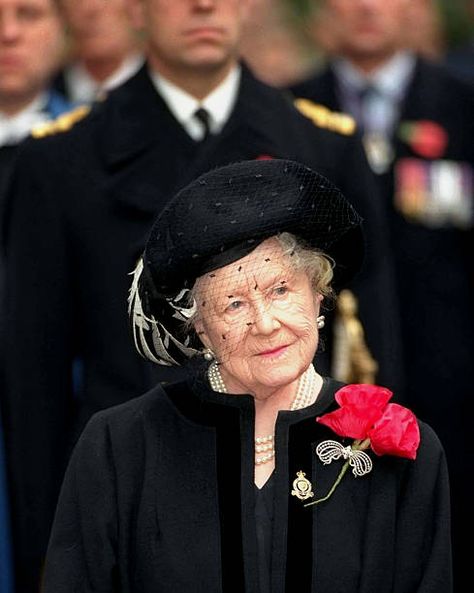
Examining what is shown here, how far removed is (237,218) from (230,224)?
0.02 metres

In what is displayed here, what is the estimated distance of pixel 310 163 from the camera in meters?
5.79

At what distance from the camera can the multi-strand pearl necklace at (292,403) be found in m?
4.31

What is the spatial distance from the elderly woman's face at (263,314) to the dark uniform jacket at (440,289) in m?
2.94

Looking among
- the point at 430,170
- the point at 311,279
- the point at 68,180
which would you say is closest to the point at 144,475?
the point at 311,279

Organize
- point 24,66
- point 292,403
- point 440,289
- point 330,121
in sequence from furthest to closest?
1. point 440,289
2. point 24,66
3. point 330,121
4. point 292,403

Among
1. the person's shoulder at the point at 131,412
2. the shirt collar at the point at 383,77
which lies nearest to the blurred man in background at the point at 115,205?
the person's shoulder at the point at 131,412

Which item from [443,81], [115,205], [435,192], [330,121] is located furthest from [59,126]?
[443,81]

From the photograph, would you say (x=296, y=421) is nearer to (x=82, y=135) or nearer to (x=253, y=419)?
(x=253, y=419)

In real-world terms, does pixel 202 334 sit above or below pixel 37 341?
above

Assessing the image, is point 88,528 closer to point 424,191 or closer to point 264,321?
point 264,321

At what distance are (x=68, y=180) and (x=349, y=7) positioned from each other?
2097mm

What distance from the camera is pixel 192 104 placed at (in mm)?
5887

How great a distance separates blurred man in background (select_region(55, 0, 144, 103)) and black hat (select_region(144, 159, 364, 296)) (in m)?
3.47

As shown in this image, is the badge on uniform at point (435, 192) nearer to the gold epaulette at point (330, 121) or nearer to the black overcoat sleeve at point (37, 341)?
the gold epaulette at point (330, 121)
